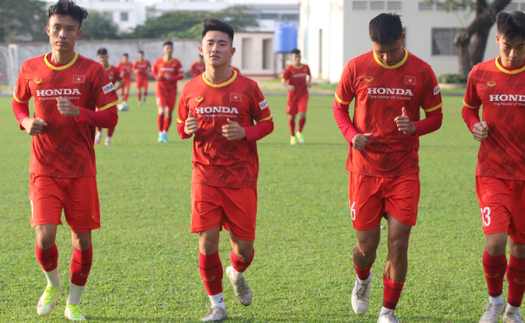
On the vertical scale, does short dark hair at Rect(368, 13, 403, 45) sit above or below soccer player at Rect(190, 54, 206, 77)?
above

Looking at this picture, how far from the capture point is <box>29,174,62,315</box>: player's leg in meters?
4.21

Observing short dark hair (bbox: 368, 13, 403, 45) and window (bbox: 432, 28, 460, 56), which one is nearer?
short dark hair (bbox: 368, 13, 403, 45)

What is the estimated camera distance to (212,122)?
4.38 m

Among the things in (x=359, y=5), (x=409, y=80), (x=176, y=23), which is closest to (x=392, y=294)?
(x=409, y=80)

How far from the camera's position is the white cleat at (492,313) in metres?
4.27

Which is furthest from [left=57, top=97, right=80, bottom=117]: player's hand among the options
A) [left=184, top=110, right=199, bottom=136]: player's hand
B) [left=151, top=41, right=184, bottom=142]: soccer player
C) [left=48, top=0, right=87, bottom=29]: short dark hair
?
[left=151, top=41, right=184, bottom=142]: soccer player

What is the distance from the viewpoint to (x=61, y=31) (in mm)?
4262

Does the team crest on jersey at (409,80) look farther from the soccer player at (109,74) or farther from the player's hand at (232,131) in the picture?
the soccer player at (109,74)

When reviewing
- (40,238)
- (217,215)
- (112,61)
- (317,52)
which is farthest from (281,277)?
(112,61)

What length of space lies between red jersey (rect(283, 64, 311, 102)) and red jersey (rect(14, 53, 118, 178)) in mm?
10042

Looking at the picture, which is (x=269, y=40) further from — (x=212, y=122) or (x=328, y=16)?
(x=212, y=122)

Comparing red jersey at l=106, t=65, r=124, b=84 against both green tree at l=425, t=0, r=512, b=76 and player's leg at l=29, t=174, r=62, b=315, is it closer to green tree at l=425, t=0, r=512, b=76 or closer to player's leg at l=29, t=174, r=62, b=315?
player's leg at l=29, t=174, r=62, b=315

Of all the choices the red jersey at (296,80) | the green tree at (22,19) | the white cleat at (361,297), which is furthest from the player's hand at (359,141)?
the green tree at (22,19)

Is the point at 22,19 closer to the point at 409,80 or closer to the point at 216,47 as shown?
the point at 216,47
